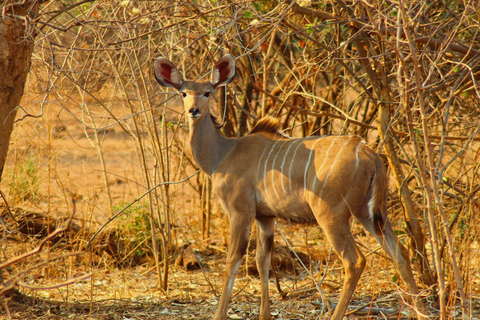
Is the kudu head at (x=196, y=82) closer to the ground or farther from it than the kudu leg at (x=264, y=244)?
farther from it

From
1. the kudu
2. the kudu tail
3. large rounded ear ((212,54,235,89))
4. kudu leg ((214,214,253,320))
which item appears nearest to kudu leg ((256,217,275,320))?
the kudu

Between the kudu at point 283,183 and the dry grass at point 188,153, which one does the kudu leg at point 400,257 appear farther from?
the dry grass at point 188,153

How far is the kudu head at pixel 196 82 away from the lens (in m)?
3.36

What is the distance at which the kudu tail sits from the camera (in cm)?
298

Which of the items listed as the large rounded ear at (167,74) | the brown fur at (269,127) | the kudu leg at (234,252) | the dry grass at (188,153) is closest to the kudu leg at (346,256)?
the dry grass at (188,153)

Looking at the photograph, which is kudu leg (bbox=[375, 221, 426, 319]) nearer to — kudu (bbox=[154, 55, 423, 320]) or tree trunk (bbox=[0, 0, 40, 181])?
kudu (bbox=[154, 55, 423, 320])

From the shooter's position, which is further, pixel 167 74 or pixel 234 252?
pixel 167 74

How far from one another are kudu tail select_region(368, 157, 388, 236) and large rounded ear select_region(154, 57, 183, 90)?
4.34 ft

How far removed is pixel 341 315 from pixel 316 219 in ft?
1.76

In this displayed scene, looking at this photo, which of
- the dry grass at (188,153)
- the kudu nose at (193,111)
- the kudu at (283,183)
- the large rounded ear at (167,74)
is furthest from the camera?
the large rounded ear at (167,74)

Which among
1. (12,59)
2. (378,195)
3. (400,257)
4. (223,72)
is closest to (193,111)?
(223,72)

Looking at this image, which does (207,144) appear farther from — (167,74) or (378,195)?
(378,195)

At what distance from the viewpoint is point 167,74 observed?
137 inches

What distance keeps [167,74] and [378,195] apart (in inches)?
59.7
